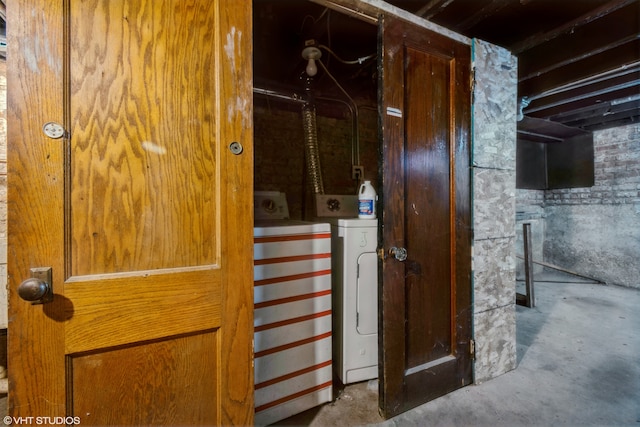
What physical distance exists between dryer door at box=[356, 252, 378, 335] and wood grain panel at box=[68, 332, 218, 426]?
3.15ft

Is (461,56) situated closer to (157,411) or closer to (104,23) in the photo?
(104,23)

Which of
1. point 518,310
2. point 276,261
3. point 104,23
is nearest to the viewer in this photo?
point 104,23

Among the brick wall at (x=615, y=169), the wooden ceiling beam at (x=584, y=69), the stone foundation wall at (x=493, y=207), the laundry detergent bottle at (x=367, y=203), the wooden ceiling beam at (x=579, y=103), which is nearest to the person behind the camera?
the stone foundation wall at (x=493, y=207)

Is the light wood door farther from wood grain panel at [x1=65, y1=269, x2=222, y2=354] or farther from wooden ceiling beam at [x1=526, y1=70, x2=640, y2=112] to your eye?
wooden ceiling beam at [x1=526, y1=70, x2=640, y2=112]

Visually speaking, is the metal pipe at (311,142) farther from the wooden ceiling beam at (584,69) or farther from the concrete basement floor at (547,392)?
the wooden ceiling beam at (584,69)

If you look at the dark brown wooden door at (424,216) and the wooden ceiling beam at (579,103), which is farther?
the wooden ceiling beam at (579,103)

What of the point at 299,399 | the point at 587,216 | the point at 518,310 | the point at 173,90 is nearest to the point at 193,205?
the point at 173,90

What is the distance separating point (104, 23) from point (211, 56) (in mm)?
307

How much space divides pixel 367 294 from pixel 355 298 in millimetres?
85

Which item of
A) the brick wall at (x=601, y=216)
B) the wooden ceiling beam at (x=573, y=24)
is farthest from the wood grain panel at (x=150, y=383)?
the brick wall at (x=601, y=216)

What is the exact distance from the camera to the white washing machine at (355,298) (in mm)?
1685

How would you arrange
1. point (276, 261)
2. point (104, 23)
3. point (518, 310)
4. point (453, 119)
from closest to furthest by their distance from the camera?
point (104, 23) < point (276, 261) < point (453, 119) < point (518, 310)

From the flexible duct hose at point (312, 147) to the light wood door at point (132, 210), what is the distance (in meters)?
1.35

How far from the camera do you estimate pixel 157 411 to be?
36.1 inches
